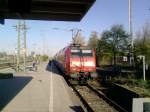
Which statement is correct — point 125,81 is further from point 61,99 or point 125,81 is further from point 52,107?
point 52,107

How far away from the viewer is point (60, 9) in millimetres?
11961

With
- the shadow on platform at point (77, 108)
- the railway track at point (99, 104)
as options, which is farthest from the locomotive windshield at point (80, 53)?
the shadow on platform at point (77, 108)

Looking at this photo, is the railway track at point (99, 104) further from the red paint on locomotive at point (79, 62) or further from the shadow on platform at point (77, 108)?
the red paint on locomotive at point (79, 62)

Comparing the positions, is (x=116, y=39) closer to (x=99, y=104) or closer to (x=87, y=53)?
(x=87, y=53)

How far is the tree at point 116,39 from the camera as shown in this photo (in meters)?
45.0

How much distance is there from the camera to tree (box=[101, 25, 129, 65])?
148ft

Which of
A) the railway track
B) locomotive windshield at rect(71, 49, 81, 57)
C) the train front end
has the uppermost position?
locomotive windshield at rect(71, 49, 81, 57)

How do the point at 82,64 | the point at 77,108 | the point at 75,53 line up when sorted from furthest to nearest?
the point at 75,53, the point at 82,64, the point at 77,108

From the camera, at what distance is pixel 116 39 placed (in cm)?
4578

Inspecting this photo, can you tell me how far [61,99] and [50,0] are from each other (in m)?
7.30

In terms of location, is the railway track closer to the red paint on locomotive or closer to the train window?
the red paint on locomotive

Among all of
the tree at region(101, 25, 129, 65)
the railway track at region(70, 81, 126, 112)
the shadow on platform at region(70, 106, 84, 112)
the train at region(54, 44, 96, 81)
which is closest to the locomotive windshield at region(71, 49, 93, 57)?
the train at region(54, 44, 96, 81)

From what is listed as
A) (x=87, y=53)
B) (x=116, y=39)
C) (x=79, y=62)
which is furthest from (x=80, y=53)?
(x=116, y=39)

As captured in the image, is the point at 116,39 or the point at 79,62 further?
the point at 116,39
